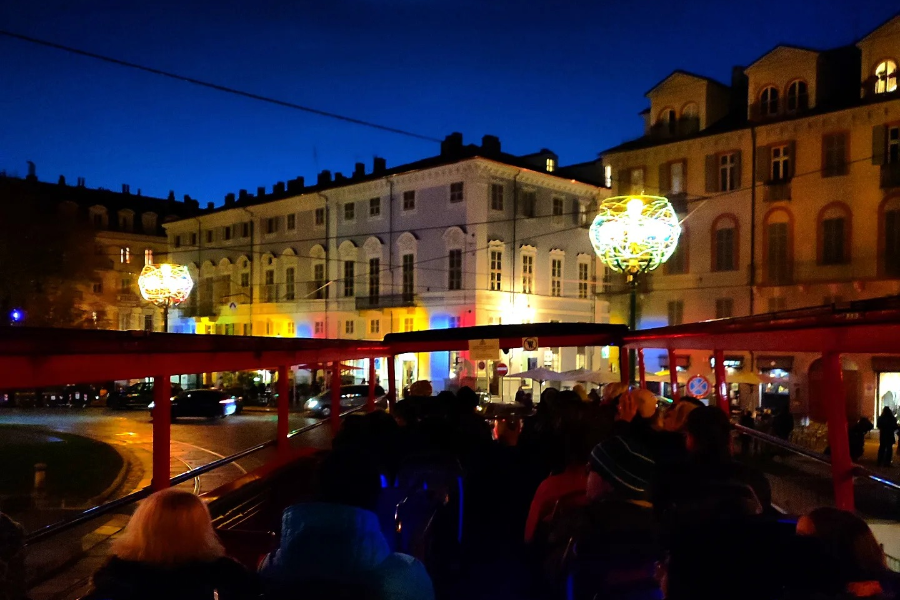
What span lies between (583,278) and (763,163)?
16.6m

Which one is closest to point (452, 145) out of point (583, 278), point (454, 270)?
point (454, 270)

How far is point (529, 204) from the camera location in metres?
43.3

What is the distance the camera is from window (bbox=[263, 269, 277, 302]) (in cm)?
5359

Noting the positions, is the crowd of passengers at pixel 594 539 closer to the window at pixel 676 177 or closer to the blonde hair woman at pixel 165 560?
the blonde hair woman at pixel 165 560

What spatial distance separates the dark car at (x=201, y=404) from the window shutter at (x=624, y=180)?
860 inches

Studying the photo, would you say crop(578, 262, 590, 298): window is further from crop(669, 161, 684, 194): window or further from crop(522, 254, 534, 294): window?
crop(669, 161, 684, 194): window

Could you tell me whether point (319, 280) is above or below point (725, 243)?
below

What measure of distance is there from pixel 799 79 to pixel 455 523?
103 ft

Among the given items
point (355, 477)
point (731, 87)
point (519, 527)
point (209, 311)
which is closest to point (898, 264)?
point (731, 87)

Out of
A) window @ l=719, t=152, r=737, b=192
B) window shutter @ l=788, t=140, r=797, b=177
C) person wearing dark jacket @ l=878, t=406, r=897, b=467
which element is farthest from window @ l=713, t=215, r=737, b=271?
person wearing dark jacket @ l=878, t=406, r=897, b=467

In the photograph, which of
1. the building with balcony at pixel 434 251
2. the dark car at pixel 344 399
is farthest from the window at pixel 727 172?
the dark car at pixel 344 399

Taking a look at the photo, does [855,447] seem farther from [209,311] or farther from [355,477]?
[209,311]

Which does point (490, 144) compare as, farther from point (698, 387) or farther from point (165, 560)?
point (165, 560)

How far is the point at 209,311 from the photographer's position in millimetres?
59875
